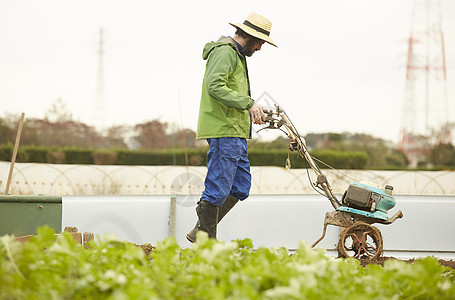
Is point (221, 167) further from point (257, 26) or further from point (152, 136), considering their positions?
point (152, 136)

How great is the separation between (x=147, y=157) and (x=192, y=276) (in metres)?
10.9

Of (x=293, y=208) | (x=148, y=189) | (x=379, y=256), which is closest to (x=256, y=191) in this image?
(x=148, y=189)

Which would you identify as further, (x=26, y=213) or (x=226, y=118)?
(x=226, y=118)

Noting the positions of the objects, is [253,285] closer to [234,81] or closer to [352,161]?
[234,81]

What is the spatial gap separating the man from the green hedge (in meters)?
7.41

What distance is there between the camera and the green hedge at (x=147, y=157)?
11453mm

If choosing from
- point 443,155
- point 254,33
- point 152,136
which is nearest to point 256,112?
point 254,33

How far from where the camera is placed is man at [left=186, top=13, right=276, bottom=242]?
3.51 m

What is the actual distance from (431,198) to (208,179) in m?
2.12

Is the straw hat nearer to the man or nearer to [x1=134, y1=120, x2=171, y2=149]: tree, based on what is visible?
the man

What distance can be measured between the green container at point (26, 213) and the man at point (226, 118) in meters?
0.81

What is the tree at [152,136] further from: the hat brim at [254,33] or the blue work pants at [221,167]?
the blue work pants at [221,167]

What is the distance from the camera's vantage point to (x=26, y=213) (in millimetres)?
3188

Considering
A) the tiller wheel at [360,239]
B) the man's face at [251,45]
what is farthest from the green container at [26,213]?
the tiller wheel at [360,239]
